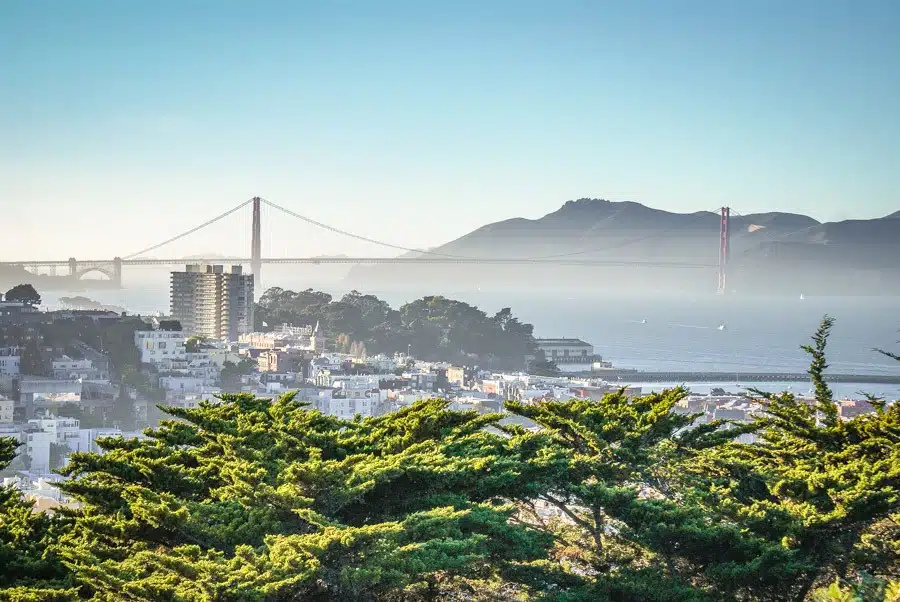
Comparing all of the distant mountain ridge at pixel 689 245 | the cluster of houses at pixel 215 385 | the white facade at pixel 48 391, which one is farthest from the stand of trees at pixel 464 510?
the distant mountain ridge at pixel 689 245

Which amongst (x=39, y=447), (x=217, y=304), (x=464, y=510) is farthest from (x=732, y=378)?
(x=464, y=510)

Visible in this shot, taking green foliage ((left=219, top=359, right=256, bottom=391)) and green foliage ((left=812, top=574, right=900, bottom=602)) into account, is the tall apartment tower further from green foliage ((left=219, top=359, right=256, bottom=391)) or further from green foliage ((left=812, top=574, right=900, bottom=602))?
green foliage ((left=812, top=574, right=900, bottom=602))

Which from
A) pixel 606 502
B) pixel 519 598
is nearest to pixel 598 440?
pixel 606 502

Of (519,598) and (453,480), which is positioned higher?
(453,480)

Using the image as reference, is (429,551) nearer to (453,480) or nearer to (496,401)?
(453,480)

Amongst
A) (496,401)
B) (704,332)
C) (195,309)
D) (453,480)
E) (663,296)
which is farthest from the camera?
(663,296)

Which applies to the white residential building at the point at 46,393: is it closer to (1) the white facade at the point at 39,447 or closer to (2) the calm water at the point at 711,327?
(1) the white facade at the point at 39,447

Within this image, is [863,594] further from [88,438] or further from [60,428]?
[88,438]

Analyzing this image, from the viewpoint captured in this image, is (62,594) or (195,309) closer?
(62,594)
